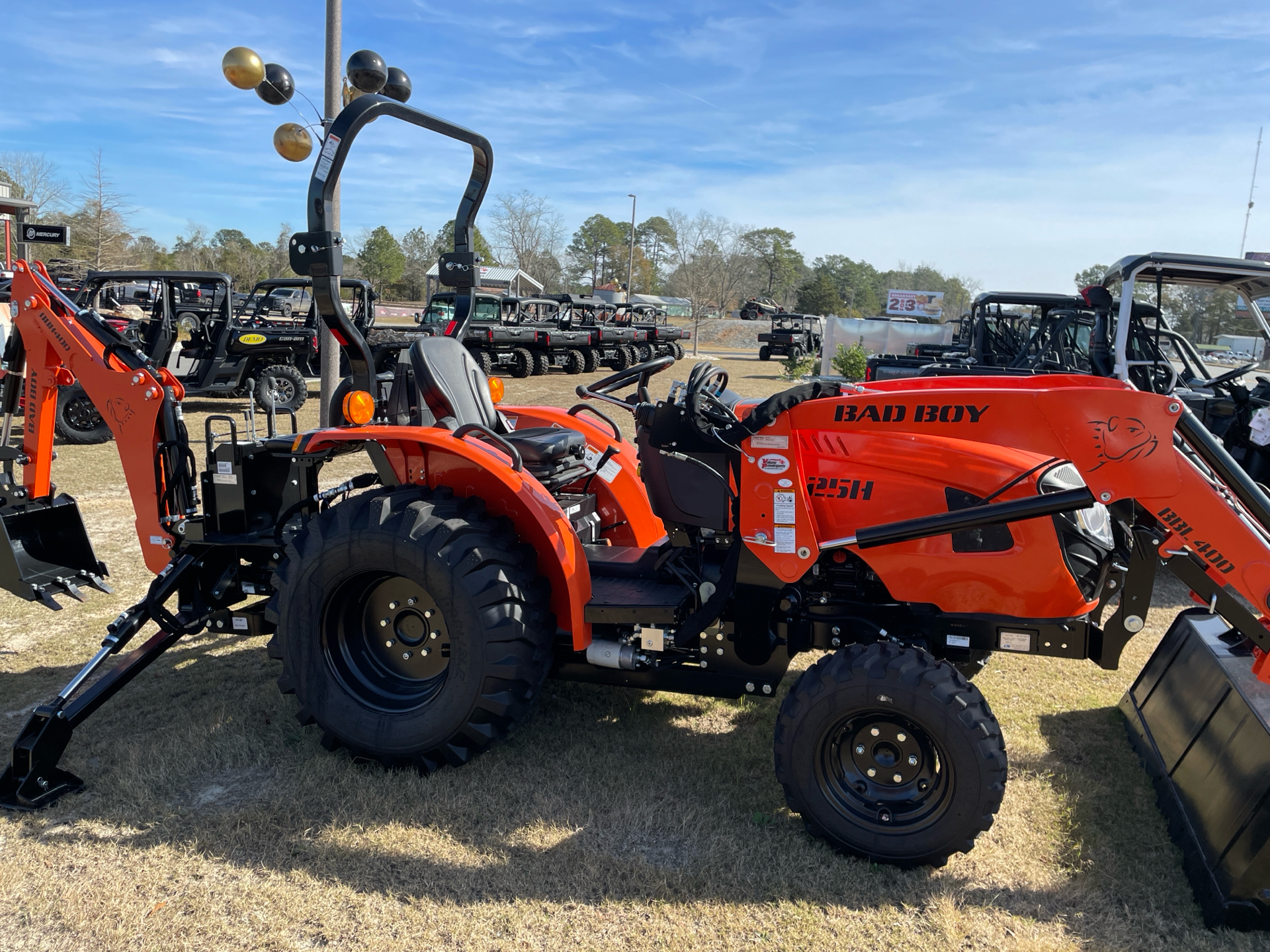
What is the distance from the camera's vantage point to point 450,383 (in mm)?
3885

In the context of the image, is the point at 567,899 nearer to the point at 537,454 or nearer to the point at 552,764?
the point at 552,764

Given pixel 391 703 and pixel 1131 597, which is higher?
pixel 1131 597

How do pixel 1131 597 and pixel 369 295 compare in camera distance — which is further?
pixel 369 295

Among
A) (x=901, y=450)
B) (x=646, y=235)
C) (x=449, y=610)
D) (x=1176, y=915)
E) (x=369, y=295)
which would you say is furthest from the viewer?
(x=646, y=235)

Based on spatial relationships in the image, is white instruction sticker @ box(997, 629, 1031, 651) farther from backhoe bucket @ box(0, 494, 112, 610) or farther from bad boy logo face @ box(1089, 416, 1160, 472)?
backhoe bucket @ box(0, 494, 112, 610)

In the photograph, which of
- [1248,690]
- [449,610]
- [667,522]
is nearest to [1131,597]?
[1248,690]

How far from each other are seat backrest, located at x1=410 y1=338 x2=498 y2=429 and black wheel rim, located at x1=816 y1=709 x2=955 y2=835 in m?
2.00

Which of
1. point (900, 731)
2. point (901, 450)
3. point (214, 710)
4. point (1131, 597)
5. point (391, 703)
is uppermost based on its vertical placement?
point (901, 450)

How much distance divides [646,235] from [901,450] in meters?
75.7

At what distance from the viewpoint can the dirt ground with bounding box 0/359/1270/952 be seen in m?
2.52

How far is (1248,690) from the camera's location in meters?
2.88

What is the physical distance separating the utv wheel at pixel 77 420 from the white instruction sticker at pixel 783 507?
927 centimetres

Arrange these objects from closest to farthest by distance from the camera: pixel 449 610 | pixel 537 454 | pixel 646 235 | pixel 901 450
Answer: pixel 901 450 < pixel 449 610 < pixel 537 454 < pixel 646 235

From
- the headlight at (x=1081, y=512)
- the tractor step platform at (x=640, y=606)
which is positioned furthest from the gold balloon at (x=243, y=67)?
the headlight at (x=1081, y=512)
